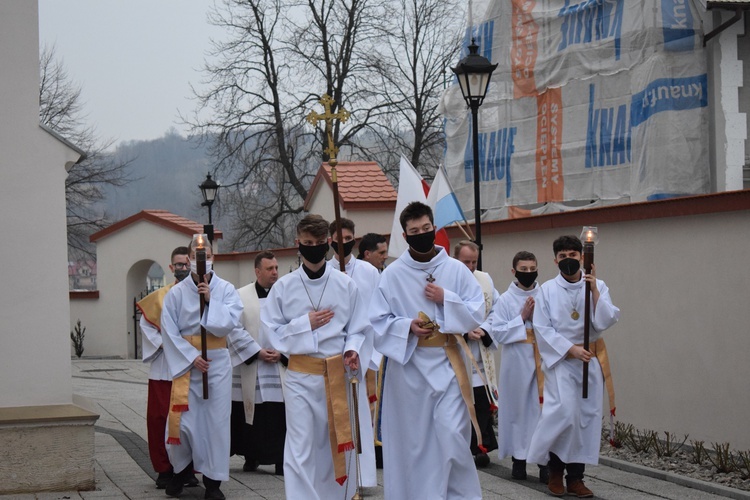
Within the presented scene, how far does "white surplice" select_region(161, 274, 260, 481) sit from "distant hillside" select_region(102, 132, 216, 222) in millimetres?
96374

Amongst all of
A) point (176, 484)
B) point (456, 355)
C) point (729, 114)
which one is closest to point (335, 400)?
point (456, 355)

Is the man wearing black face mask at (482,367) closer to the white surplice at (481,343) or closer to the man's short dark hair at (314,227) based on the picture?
the white surplice at (481,343)

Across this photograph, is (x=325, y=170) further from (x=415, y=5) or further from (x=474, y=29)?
(x=415, y=5)

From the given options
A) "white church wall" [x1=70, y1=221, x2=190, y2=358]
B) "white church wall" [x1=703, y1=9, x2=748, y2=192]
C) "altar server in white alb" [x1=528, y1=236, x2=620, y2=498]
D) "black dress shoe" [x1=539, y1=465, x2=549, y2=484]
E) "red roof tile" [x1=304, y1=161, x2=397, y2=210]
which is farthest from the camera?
"white church wall" [x1=70, y1=221, x2=190, y2=358]

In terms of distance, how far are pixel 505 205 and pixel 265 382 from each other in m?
14.1

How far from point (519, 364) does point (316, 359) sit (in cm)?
300

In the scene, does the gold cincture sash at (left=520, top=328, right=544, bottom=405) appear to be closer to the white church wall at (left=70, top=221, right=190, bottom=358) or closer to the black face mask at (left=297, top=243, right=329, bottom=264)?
the black face mask at (left=297, top=243, right=329, bottom=264)

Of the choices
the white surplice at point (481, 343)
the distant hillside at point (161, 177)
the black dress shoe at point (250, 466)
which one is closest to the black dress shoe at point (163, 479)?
the black dress shoe at point (250, 466)

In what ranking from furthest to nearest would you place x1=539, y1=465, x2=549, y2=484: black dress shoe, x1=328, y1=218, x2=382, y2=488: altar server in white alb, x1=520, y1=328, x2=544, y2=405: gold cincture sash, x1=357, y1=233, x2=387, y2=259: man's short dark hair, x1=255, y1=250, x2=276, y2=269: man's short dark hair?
x1=357, y1=233, x2=387, y2=259: man's short dark hair
x1=255, y1=250, x2=276, y2=269: man's short dark hair
x1=520, y1=328, x2=544, y2=405: gold cincture sash
x1=539, y1=465, x2=549, y2=484: black dress shoe
x1=328, y1=218, x2=382, y2=488: altar server in white alb

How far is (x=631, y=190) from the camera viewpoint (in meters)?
19.3

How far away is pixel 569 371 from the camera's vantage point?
29.6ft

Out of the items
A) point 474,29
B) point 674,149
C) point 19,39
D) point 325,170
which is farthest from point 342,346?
point 474,29

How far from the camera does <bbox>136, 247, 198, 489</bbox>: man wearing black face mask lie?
9.24 meters

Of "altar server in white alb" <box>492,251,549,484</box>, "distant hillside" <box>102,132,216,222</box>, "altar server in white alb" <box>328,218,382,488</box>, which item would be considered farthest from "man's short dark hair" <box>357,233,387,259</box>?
"distant hillside" <box>102,132,216,222</box>
